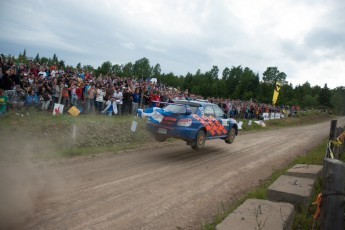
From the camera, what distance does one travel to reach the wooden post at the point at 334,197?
2.99m

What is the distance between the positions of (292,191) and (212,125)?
6.60 metres

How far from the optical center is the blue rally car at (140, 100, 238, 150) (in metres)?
10.4

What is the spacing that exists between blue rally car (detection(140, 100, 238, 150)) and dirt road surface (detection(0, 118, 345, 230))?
78 centimetres

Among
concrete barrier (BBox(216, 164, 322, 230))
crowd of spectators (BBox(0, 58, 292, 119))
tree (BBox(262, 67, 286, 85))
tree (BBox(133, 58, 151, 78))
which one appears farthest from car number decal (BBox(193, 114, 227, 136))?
tree (BBox(262, 67, 286, 85))

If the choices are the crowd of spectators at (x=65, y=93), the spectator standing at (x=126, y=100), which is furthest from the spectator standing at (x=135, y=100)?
the spectator standing at (x=126, y=100)

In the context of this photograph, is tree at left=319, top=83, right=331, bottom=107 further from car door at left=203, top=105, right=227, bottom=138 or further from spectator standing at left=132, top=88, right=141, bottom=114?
car door at left=203, top=105, right=227, bottom=138

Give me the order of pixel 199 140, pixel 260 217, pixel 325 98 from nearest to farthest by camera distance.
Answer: pixel 260 217
pixel 199 140
pixel 325 98

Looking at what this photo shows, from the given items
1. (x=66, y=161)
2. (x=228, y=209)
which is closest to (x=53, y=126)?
(x=66, y=161)

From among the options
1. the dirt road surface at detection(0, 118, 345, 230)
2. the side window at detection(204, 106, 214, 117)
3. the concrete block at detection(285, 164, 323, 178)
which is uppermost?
the side window at detection(204, 106, 214, 117)

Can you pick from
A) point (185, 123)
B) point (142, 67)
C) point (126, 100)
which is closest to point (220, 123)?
point (185, 123)

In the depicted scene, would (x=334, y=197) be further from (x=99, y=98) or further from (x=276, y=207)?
(x=99, y=98)

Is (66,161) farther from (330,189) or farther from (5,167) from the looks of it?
(330,189)

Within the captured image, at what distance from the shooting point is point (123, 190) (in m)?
6.44

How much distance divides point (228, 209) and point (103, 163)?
4.22 meters
